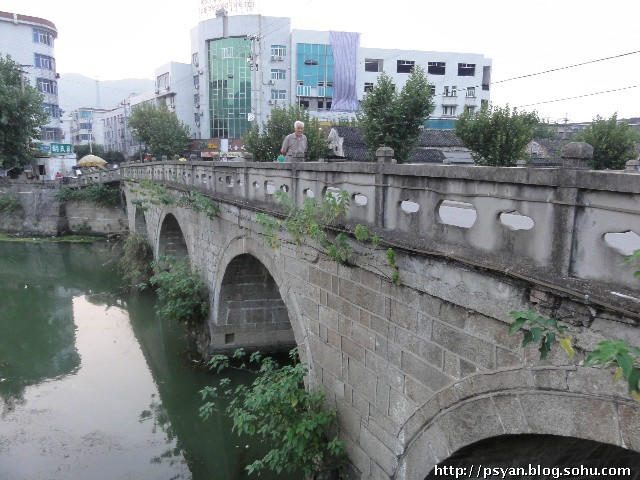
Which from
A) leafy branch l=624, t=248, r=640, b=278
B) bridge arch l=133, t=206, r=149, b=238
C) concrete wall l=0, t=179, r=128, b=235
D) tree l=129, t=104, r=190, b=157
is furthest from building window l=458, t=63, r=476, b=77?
leafy branch l=624, t=248, r=640, b=278

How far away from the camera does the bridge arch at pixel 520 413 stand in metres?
2.56

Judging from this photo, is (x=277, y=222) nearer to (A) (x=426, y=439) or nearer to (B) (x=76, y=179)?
(A) (x=426, y=439)

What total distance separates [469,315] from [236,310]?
7.87 m

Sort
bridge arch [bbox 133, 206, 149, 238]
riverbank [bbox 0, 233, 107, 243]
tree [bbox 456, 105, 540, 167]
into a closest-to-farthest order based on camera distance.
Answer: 1. tree [bbox 456, 105, 540, 167]
2. bridge arch [bbox 133, 206, 149, 238]
3. riverbank [bbox 0, 233, 107, 243]

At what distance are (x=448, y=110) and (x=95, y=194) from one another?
25771 mm

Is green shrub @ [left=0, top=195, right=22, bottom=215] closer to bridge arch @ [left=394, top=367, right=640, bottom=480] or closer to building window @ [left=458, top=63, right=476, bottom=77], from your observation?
bridge arch @ [left=394, top=367, right=640, bottom=480]

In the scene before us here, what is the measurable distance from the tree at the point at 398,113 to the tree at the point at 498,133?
1.69 metres

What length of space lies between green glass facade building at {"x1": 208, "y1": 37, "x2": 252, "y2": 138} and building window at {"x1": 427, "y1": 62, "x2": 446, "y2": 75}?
13.2 m

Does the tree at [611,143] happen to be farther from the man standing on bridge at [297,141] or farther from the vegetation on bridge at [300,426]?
the vegetation on bridge at [300,426]

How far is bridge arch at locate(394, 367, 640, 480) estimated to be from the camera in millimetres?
2564

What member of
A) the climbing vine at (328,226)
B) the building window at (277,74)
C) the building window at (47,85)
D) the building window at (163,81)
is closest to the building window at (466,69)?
the building window at (277,74)

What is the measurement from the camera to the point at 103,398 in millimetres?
9992

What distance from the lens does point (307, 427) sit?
523 centimetres

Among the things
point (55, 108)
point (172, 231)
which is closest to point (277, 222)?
point (172, 231)
